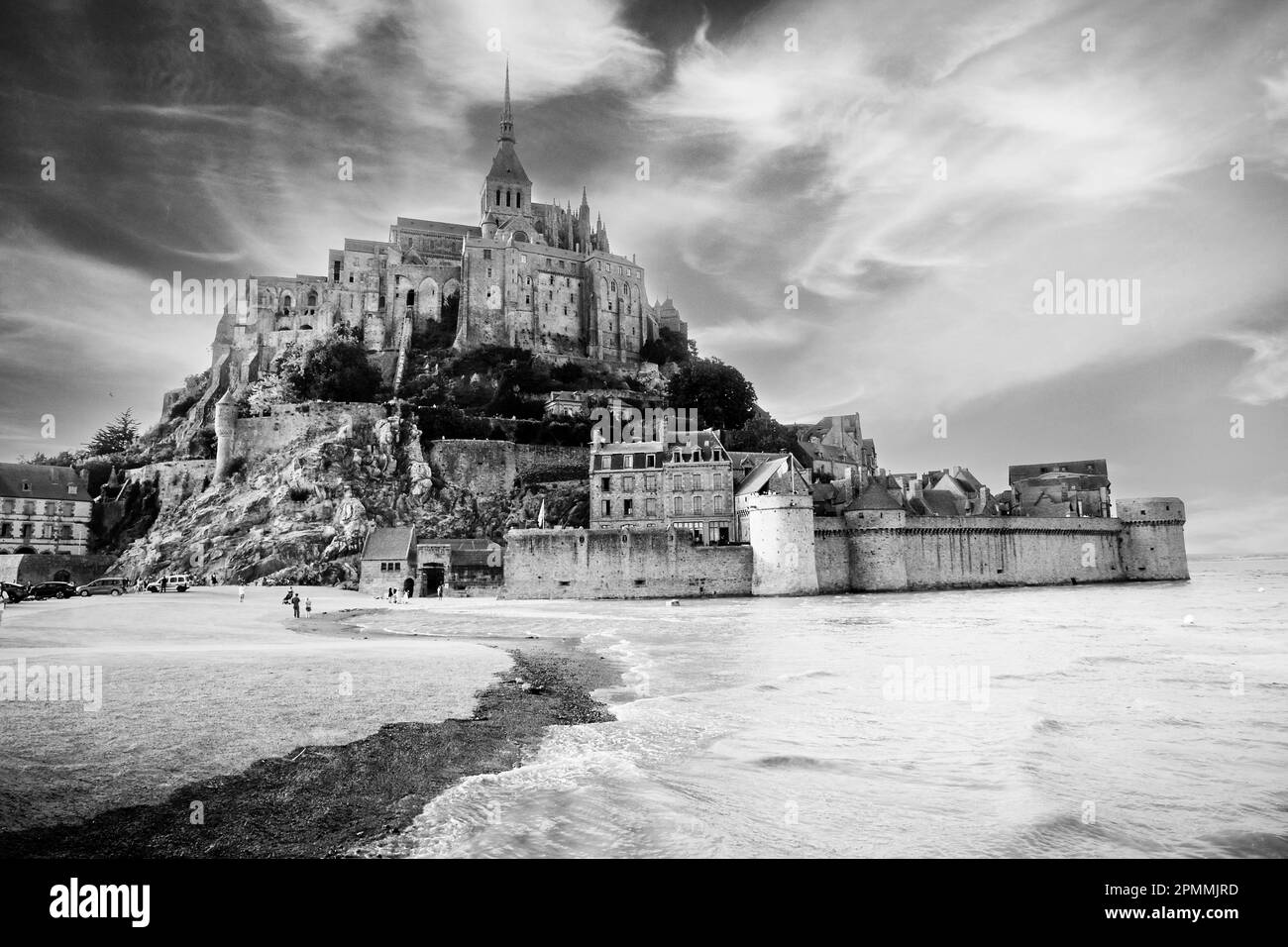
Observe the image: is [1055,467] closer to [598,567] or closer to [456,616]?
[598,567]

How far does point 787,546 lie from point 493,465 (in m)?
24.8

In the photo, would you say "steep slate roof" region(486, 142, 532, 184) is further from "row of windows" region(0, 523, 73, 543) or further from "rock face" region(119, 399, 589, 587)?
"row of windows" region(0, 523, 73, 543)

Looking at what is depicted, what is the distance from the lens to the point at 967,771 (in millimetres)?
9109

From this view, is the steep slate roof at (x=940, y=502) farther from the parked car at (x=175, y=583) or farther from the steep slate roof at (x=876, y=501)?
the parked car at (x=175, y=583)

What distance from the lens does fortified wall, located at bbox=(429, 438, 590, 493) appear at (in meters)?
57.6

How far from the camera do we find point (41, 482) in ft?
175

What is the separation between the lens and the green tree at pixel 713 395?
66000 mm

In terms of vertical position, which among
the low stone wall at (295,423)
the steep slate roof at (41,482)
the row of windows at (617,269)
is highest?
the row of windows at (617,269)

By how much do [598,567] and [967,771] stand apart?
35.4 m

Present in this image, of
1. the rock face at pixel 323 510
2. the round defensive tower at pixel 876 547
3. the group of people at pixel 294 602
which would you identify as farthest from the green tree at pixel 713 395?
the group of people at pixel 294 602

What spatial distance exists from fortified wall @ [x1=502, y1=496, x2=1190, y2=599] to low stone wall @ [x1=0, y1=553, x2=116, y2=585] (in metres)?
28.1

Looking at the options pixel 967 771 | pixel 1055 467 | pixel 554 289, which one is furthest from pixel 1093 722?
pixel 554 289

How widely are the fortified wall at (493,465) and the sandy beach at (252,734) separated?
124 feet
